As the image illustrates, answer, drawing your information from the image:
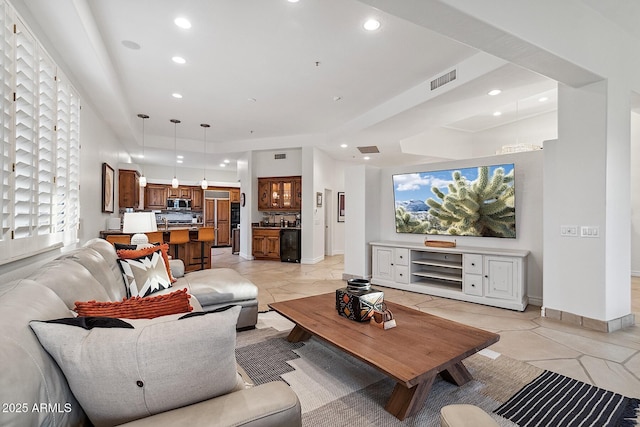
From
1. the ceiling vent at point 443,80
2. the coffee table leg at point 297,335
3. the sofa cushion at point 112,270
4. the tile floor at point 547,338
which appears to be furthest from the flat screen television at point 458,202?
the sofa cushion at point 112,270

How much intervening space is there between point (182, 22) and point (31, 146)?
179cm

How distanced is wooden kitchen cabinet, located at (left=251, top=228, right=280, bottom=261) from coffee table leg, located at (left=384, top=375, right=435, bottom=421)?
6284mm

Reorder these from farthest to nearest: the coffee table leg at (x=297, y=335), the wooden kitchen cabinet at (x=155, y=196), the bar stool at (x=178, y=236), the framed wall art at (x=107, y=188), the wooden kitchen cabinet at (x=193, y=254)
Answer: the wooden kitchen cabinet at (x=155, y=196), the wooden kitchen cabinet at (x=193, y=254), the bar stool at (x=178, y=236), the framed wall art at (x=107, y=188), the coffee table leg at (x=297, y=335)

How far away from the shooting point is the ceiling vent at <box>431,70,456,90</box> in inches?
158

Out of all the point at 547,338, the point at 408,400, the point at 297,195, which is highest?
the point at 297,195

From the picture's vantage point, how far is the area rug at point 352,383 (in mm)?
1871

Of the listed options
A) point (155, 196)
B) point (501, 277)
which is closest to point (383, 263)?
point (501, 277)

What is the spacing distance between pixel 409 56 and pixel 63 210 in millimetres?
4157

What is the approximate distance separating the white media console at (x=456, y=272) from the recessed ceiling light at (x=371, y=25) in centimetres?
303

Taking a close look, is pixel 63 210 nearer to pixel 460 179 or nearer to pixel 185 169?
pixel 460 179

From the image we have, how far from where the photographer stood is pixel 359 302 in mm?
2408

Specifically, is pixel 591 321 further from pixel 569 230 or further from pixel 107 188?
A: pixel 107 188

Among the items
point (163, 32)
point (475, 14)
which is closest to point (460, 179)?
point (475, 14)

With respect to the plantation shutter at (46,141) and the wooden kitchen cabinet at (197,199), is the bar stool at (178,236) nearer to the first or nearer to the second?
the plantation shutter at (46,141)
